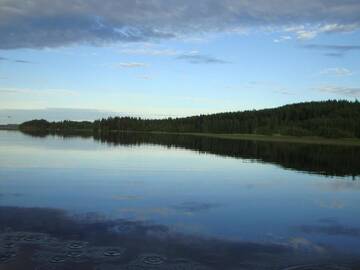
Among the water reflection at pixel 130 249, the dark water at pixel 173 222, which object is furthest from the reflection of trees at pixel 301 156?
the water reflection at pixel 130 249

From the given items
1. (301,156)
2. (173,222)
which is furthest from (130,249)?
(301,156)

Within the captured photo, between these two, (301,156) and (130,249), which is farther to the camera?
(301,156)

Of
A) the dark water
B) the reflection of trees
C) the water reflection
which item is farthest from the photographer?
the reflection of trees

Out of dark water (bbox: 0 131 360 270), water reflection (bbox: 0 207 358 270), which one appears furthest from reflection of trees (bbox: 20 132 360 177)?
water reflection (bbox: 0 207 358 270)

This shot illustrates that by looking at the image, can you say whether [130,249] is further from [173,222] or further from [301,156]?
[301,156]

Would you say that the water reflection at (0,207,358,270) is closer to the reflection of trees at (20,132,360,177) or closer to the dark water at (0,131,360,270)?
the dark water at (0,131,360,270)

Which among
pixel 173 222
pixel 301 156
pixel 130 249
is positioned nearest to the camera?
pixel 130 249

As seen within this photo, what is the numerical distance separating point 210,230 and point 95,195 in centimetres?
948

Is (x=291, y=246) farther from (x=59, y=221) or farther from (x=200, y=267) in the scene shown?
(x=59, y=221)

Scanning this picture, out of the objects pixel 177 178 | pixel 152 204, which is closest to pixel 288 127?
pixel 177 178

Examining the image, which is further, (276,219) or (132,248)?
(276,219)

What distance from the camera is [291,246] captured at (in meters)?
16.5

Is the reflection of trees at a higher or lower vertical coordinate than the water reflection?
lower

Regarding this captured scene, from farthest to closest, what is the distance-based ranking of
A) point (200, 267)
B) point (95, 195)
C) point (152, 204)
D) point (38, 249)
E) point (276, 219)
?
point (95, 195) → point (152, 204) → point (276, 219) → point (38, 249) → point (200, 267)
